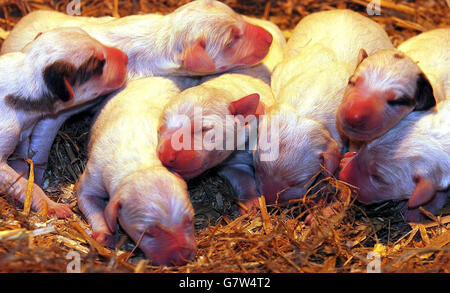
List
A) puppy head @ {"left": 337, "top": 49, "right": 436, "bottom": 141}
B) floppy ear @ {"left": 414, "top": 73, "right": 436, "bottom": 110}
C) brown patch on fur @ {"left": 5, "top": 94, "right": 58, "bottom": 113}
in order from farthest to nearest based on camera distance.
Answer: brown patch on fur @ {"left": 5, "top": 94, "right": 58, "bottom": 113} < floppy ear @ {"left": 414, "top": 73, "right": 436, "bottom": 110} < puppy head @ {"left": 337, "top": 49, "right": 436, "bottom": 141}

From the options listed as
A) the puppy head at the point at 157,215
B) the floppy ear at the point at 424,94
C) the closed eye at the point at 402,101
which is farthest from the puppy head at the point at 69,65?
the floppy ear at the point at 424,94

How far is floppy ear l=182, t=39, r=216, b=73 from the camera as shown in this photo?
429cm

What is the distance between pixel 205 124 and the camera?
11.9 ft

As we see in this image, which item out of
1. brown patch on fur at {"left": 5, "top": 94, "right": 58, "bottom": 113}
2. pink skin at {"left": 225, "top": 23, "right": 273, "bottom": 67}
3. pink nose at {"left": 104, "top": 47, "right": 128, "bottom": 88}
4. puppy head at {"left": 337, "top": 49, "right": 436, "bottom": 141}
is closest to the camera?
puppy head at {"left": 337, "top": 49, "right": 436, "bottom": 141}

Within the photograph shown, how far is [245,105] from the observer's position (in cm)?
374

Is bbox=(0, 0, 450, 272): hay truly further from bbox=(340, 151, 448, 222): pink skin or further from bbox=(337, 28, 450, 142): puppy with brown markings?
bbox=(337, 28, 450, 142): puppy with brown markings

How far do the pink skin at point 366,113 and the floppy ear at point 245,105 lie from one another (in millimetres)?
622

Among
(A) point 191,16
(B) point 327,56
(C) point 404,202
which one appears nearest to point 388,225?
(C) point 404,202

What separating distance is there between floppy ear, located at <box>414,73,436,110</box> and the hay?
0.84 meters

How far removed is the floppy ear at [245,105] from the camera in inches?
147

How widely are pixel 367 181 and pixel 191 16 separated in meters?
2.09

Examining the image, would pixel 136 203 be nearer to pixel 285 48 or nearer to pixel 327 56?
pixel 327 56

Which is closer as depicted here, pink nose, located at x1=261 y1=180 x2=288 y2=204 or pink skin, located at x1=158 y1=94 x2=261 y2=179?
pink skin, located at x1=158 y1=94 x2=261 y2=179

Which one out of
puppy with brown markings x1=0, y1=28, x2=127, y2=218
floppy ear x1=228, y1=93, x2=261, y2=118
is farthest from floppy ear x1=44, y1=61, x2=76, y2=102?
floppy ear x1=228, y1=93, x2=261, y2=118
